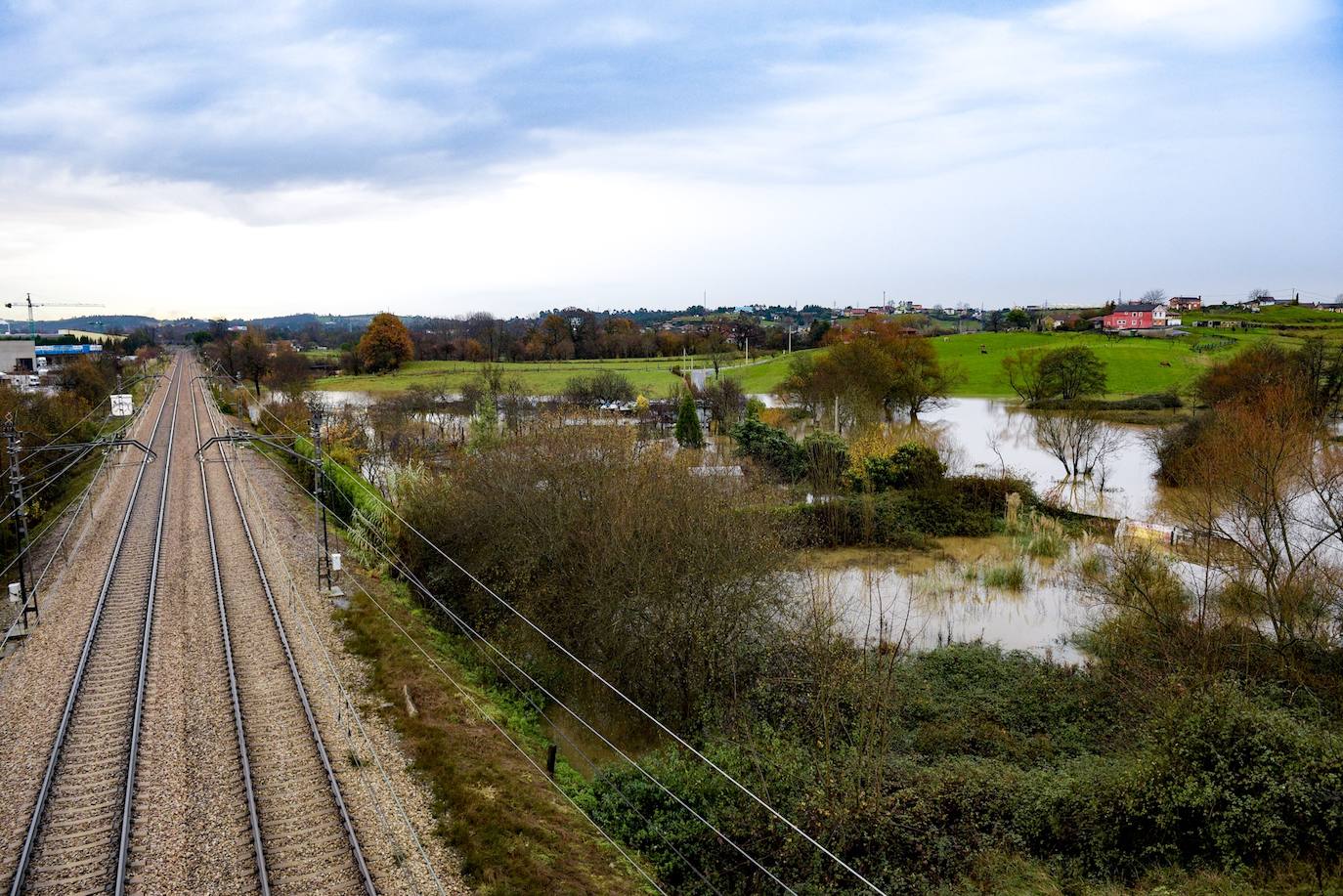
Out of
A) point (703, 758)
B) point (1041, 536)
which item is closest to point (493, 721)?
point (703, 758)

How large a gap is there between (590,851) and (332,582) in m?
13.0

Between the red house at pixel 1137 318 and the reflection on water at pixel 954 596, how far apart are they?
293 ft

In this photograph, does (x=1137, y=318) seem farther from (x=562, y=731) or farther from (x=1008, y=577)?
(x=562, y=731)

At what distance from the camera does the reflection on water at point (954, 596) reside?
67.2 ft

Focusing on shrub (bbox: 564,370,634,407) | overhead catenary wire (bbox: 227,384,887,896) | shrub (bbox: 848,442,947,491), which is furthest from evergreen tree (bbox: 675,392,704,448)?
overhead catenary wire (bbox: 227,384,887,896)

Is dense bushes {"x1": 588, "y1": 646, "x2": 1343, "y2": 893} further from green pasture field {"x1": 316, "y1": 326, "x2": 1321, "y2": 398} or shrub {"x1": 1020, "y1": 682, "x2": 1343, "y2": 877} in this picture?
green pasture field {"x1": 316, "y1": 326, "x2": 1321, "y2": 398}

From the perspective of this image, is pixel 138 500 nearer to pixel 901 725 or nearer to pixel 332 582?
pixel 332 582

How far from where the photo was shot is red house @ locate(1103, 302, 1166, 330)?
106m

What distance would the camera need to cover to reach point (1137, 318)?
11406cm

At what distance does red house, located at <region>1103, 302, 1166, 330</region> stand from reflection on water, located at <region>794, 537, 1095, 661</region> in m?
89.2

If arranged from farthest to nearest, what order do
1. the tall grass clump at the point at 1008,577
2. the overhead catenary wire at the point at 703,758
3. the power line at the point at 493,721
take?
the tall grass clump at the point at 1008,577 → the power line at the point at 493,721 → the overhead catenary wire at the point at 703,758

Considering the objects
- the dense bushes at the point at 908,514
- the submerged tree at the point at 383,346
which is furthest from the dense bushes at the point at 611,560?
the submerged tree at the point at 383,346

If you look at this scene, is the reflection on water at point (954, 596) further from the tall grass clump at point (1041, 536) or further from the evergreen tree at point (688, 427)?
the evergreen tree at point (688, 427)

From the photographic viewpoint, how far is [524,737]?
16.3 m
